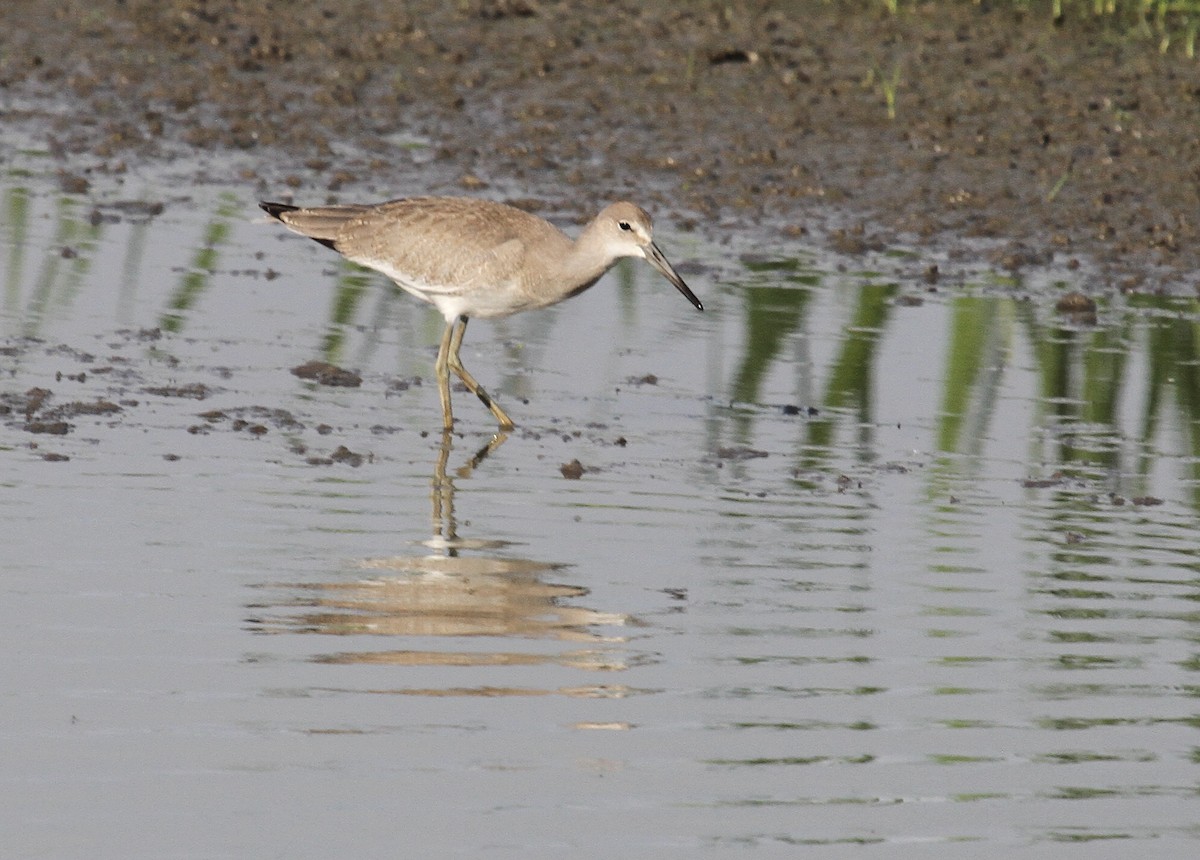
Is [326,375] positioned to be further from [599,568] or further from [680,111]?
[680,111]

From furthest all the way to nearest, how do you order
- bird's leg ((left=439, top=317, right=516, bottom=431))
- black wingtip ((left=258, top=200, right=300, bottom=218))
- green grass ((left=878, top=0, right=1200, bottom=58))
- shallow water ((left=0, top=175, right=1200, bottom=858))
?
green grass ((left=878, top=0, right=1200, bottom=58))
black wingtip ((left=258, top=200, right=300, bottom=218))
bird's leg ((left=439, top=317, right=516, bottom=431))
shallow water ((left=0, top=175, right=1200, bottom=858))

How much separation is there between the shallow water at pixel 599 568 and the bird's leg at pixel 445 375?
0.42 feet

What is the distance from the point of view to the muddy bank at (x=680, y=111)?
44.2ft

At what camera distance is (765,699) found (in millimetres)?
5934

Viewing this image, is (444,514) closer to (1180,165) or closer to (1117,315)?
(1117,315)

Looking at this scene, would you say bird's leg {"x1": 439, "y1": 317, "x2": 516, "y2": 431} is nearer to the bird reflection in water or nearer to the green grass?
the bird reflection in water

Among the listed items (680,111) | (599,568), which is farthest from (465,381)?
(680,111)

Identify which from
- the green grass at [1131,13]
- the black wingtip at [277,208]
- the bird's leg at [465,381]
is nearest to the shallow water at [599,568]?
the bird's leg at [465,381]

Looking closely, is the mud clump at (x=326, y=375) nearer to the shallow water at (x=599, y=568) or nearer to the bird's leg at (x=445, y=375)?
the shallow water at (x=599, y=568)

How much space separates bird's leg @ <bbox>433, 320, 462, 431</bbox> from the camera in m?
9.53

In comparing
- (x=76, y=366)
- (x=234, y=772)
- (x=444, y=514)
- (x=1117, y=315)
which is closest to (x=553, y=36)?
(x=1117, y=315)

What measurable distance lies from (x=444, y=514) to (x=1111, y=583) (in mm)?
2189

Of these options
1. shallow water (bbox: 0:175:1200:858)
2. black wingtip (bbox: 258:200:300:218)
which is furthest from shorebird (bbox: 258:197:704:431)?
shallow water (bbox: 0:175:1200:858)

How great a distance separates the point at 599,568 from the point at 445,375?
8.66 feet
